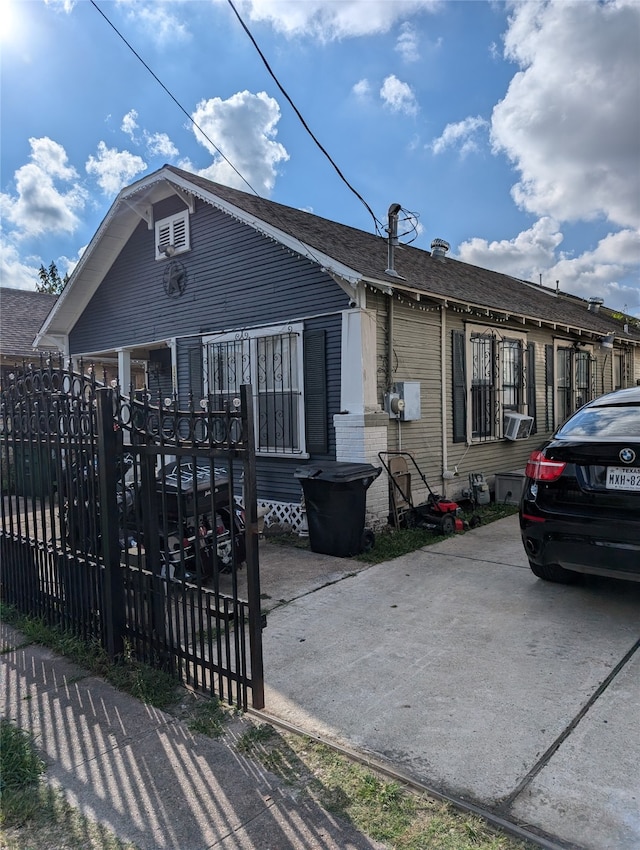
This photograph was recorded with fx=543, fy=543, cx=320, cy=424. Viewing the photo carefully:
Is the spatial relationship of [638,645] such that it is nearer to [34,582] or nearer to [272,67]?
[34,582]

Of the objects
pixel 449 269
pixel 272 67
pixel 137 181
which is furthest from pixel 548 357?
pixel 137 181

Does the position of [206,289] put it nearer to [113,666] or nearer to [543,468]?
[543,468]

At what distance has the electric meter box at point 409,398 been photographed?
7.13 meters

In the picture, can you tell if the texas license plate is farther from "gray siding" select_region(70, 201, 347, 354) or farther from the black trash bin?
"gray siding" select_region(70, 201, 347, 354)

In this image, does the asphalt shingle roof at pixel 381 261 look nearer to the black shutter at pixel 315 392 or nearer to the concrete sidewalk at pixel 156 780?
the black shutter at pixel 315 392

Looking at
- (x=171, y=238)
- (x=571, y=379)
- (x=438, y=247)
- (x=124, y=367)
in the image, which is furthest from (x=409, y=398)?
(x=124, y=367)

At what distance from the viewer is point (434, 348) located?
7852 millimetres

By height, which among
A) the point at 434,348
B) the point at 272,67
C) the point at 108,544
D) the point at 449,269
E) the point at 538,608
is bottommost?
the point at 538,608

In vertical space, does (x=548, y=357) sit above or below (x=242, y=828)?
above

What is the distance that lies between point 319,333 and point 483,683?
4.99m

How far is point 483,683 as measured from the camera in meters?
3.11

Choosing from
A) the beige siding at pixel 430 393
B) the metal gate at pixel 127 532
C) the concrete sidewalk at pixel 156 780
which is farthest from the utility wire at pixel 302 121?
the concrete sidewalk at pixel 156 780

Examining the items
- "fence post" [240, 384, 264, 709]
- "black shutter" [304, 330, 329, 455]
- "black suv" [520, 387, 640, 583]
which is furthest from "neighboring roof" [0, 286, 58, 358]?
"black suv" [520, 387, 640, 583]

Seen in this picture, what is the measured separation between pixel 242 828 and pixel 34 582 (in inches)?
115
